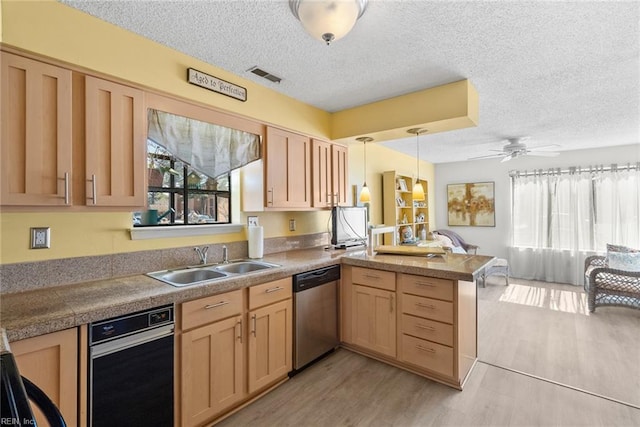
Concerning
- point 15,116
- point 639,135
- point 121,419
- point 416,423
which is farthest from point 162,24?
point 639,135

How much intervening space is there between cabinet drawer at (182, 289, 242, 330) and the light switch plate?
0.86 metres

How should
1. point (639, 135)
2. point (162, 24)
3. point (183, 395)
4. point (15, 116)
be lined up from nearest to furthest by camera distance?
1. point (15, 116)
2. point (183, 395)
3. point (162, 24)
4. point (639, 135)

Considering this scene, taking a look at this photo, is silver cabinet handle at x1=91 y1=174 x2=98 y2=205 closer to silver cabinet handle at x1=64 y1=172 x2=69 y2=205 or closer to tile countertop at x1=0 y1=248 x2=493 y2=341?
silver cabinet handle at x1=64 y1=172 x2=69 y2=205

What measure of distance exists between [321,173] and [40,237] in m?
2.28

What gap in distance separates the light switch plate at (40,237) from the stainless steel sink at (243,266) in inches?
40.9

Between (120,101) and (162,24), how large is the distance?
0.55 metres

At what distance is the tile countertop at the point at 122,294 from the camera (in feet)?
3.97

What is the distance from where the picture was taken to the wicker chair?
3637mm

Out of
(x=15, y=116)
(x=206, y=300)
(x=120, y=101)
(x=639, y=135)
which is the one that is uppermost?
(x=639, y=135)

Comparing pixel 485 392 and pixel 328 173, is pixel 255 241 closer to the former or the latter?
pixel 328 173

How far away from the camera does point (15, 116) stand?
4.60ft

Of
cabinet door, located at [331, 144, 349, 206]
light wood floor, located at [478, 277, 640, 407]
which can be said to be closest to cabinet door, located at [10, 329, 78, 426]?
cabinet door, located at [331, 144, 349, 206]

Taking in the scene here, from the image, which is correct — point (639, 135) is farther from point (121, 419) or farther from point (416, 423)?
point (121, 419)

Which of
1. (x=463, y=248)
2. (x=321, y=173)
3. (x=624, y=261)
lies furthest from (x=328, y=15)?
(x=463, y=248)
